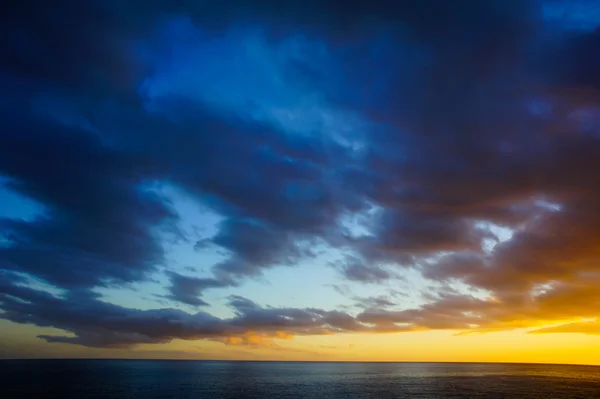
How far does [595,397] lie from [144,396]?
5398 inches

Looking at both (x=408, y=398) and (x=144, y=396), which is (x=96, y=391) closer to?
(x=144, y=396)

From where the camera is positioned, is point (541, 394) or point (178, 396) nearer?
point (178, 396)

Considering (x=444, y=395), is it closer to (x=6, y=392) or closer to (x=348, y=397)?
(x=348, y=397)

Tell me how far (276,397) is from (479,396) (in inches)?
2462

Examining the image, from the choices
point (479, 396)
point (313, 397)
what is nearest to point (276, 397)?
point (313, 397)

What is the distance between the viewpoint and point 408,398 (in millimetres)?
120625

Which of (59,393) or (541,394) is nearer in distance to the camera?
(59,393)

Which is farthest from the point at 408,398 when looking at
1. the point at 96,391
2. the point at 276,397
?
the point at 96,391

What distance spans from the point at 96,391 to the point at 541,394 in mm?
143617

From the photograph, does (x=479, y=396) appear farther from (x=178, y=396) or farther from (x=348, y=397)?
(x=178, y=396)

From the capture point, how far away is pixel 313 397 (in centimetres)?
12206

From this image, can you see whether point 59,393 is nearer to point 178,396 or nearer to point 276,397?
point 178,396

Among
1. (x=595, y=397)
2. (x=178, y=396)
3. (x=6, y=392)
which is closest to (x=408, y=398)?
(x=595, y=397)

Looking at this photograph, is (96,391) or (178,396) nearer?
(178,396)
